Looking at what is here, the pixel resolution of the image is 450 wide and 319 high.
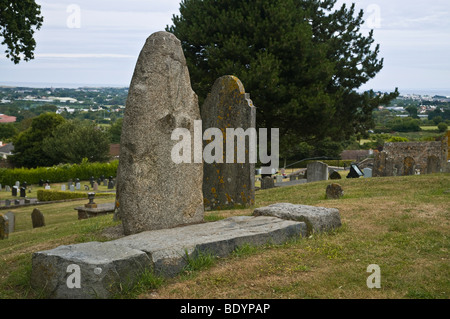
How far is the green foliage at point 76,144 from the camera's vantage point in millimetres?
54478

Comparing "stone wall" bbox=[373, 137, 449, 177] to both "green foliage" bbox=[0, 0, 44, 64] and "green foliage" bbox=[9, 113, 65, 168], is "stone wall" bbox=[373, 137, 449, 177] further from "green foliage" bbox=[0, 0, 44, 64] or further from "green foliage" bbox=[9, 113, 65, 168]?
"green foliage" bbox=[9, 113, 65, 168]

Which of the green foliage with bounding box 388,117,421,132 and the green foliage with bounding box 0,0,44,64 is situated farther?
the green foliage with bounding box 388,117,421,132

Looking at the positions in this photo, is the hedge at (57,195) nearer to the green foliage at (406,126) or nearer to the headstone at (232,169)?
the headstone at (232,169)

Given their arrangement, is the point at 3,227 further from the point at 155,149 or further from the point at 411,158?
the point at 411,158

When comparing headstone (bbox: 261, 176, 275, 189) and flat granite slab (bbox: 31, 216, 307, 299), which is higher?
flat granite slab (bbox: 31, 216, 307, 299)

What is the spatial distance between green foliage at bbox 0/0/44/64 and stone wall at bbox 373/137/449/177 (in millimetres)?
16015

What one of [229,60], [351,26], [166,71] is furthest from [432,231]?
[351,26]

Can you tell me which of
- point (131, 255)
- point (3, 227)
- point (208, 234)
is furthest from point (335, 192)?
point (3, 227)

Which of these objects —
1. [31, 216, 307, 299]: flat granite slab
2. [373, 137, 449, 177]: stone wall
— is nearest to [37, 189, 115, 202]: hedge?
[373, 137, 449, 177]: stone wall

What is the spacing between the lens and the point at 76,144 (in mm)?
54688

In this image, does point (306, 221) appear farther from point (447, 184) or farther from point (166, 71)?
point (447, 184)

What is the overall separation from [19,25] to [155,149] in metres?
14.7

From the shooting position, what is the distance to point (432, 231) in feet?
26.1

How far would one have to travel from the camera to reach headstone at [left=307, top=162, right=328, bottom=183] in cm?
2302
